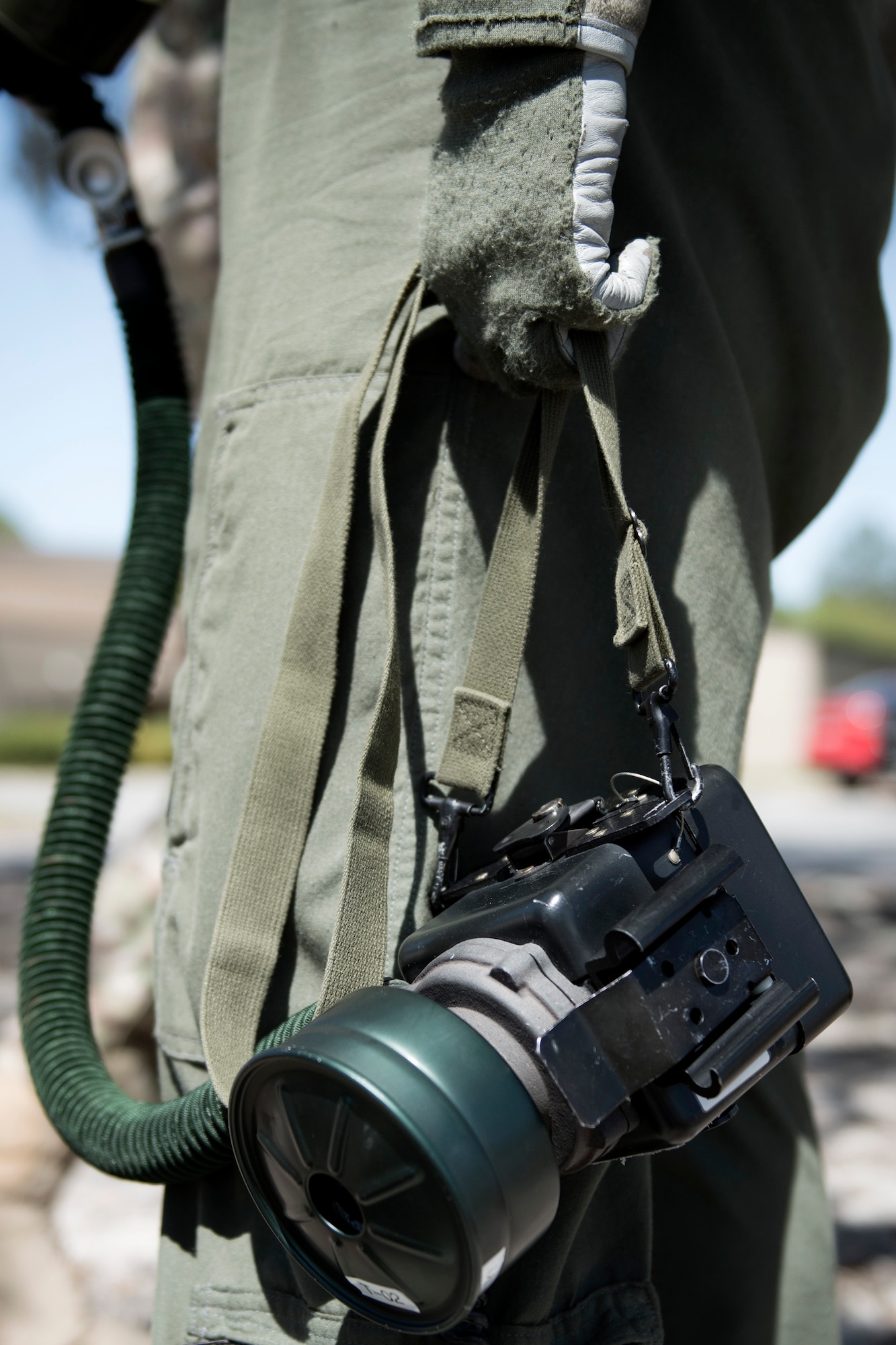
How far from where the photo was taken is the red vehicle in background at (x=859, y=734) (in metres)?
13.4

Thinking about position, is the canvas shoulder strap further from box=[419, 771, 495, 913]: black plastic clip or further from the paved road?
the paved road

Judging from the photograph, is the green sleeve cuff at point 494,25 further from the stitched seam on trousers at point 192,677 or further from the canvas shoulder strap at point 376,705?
the stitched seam on trousers at point 192,677

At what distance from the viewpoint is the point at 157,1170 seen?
974 millimetres

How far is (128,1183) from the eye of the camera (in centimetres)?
232

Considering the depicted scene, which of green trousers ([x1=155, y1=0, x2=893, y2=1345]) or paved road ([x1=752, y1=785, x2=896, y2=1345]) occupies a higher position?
green trousers ([x1=155, y1=0, x2=893, y2=1345])

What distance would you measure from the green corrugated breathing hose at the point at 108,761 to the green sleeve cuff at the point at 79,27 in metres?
0.24

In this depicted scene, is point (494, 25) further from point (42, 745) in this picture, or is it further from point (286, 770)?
point (42, 745)

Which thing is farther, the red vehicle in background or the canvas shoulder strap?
the red vehicle in background

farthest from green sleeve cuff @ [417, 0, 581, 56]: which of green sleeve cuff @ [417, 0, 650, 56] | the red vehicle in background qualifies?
the red vehicle in background

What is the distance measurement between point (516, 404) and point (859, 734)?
13719 mm

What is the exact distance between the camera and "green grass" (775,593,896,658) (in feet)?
68.9

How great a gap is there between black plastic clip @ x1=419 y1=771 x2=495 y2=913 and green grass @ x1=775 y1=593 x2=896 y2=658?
789 inches

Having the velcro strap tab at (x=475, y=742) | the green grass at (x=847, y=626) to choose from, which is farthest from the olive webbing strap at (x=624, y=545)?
the green grass at (x=847, y=626)

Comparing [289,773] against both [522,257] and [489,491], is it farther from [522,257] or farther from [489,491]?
[522,257]
